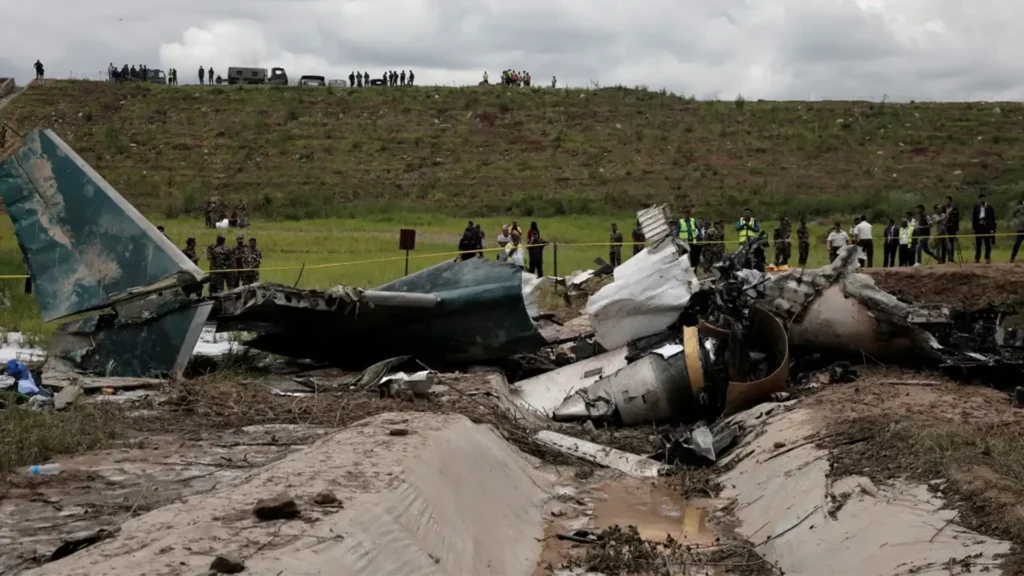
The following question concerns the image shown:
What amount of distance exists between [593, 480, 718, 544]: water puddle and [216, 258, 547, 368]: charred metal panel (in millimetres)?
3219

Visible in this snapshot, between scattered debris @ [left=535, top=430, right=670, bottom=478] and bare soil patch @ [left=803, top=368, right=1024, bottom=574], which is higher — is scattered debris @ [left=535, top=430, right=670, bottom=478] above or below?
below

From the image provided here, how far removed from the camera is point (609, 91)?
2309 inches

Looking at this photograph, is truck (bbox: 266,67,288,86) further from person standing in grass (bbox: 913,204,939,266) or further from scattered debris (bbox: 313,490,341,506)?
scattered debris (bbox: 313,490,341,506)

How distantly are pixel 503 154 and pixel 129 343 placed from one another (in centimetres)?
3871

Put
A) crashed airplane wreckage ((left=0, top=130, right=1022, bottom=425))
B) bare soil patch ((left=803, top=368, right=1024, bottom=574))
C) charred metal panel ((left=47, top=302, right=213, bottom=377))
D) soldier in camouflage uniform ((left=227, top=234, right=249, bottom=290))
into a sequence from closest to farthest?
bare soil patch ((left=803, top=368, right=1024, bottom=574)), charred metal panel ((left=47, top=302, right=213, bottom=377)), crashed airplane wreckage ((left=0, top=130, right=1022, bottom=425)), soldier in camouflage uniform ((left=227, top=234, right=249, bottom=290))

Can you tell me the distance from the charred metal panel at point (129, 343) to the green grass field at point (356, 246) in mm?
1861

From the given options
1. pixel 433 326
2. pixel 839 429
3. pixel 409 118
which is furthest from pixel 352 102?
pixel 839 429

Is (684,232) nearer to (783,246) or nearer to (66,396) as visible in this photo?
(783,246)

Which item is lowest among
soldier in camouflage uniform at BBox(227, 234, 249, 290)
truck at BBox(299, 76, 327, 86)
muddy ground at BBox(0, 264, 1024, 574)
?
muddy ground at BBox(0, 264, 1024, 574)

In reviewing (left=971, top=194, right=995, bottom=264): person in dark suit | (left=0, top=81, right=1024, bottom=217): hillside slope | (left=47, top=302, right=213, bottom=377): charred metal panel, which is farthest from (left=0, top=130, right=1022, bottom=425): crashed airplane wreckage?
(left=0, top=81, right=1024, bottom=217): hillside slope

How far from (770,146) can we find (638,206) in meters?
11.9

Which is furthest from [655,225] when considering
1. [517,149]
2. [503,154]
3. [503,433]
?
[517,149]

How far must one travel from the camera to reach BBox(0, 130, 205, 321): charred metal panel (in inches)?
443

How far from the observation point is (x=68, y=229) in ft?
37.3
